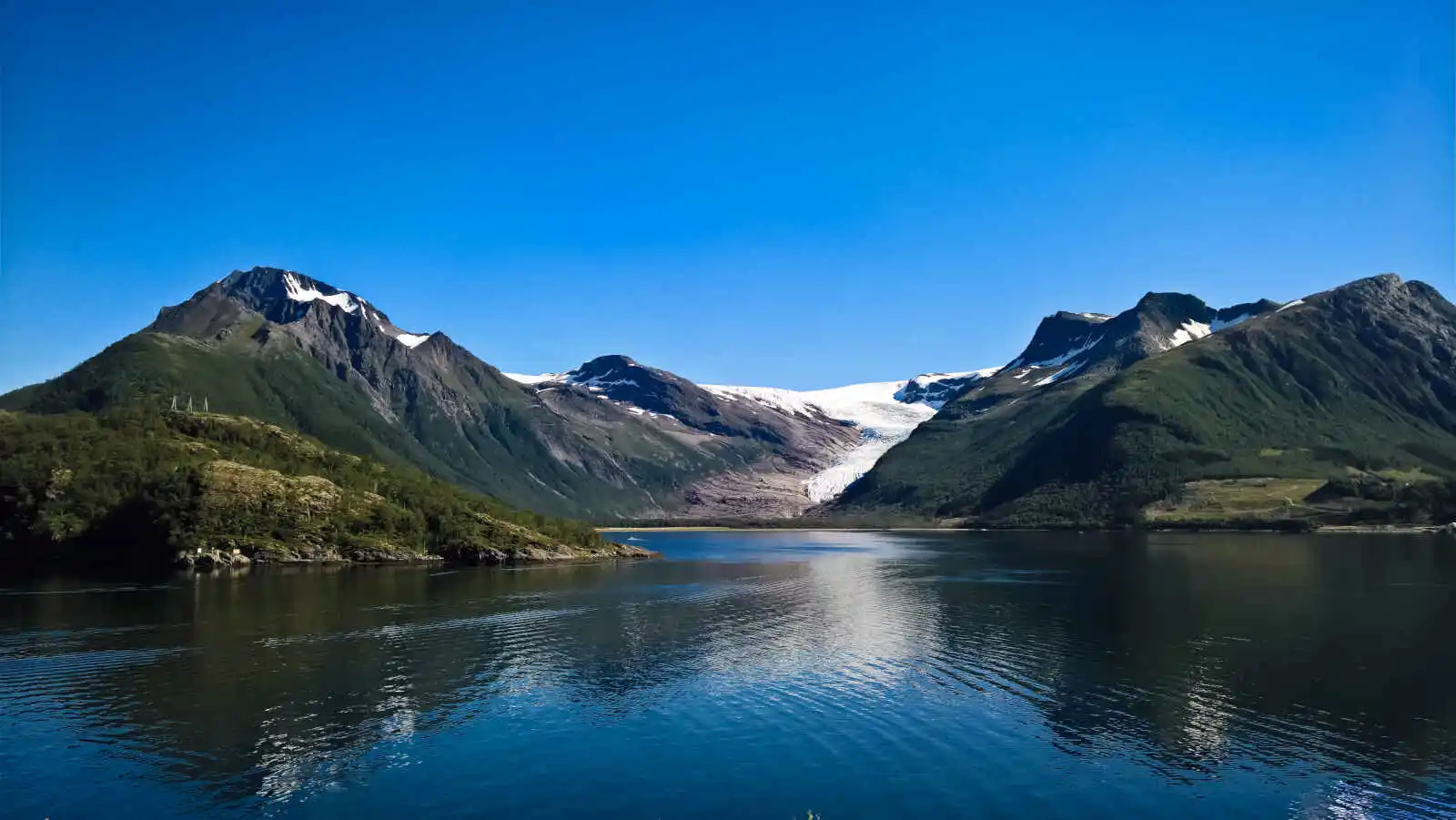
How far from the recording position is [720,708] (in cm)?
5588

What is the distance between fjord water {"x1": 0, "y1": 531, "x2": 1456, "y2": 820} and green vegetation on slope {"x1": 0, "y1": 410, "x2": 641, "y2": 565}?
44276 millimetres

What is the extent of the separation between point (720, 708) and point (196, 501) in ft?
417

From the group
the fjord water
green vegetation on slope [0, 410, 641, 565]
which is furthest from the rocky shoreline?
the fjord water

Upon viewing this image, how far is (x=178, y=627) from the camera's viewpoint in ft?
267

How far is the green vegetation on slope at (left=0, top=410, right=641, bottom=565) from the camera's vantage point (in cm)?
14788

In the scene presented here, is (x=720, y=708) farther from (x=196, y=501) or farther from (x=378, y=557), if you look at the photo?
(x=196, y=501)

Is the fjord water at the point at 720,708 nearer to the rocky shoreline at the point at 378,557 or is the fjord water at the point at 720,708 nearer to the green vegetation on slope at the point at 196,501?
the rocky shoreline at the point at 378,557

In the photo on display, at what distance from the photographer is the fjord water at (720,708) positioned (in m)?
40.1

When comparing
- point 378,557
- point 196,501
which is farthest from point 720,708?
point 196,501

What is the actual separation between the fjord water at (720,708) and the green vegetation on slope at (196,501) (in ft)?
145

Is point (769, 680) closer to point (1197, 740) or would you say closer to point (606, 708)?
point (606, 708)

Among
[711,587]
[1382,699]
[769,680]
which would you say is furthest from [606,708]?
[711,587]

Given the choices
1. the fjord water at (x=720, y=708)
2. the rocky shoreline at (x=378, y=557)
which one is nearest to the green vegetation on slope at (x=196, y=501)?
the rocky shoreline at (x=378, y=557)

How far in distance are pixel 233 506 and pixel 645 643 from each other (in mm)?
104279
